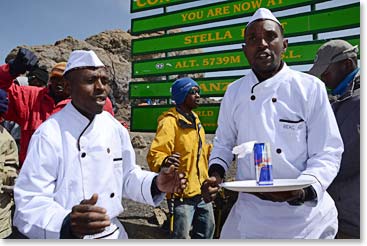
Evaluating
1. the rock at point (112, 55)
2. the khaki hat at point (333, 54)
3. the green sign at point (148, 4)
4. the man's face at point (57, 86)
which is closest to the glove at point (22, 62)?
the man's face at point (57, 86)

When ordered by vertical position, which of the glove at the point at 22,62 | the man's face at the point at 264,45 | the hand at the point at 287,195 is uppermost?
the glove at the point at 22,62

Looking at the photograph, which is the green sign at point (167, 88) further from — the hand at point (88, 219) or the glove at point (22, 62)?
the hand at point (88, 219)

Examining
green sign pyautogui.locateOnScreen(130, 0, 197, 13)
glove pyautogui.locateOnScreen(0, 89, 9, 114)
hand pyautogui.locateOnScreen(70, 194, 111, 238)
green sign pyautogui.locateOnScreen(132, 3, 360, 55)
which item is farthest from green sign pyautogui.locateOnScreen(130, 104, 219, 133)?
hand pyautogui.locateOnScreen(70, 194, 111, 238)

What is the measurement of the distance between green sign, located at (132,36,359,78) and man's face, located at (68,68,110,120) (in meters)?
1.95

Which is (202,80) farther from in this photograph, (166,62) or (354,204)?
(354,204)

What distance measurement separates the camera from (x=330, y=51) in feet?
4.64

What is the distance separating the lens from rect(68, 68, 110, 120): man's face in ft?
3.40

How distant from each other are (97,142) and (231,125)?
1.44 ft

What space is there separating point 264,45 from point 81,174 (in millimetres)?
653

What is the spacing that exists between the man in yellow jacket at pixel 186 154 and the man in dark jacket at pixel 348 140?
73 centimetres

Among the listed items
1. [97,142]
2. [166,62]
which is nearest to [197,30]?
[166,62]

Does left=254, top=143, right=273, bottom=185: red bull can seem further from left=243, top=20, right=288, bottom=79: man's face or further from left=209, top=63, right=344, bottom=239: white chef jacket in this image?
left=243, top=20, right=288, bottom=79: man's face

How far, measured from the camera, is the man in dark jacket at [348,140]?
1.25 m

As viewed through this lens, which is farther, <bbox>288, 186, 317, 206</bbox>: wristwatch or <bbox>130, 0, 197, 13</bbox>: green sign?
<bbox>130, 0, 197, 13</bbox>: green sign
